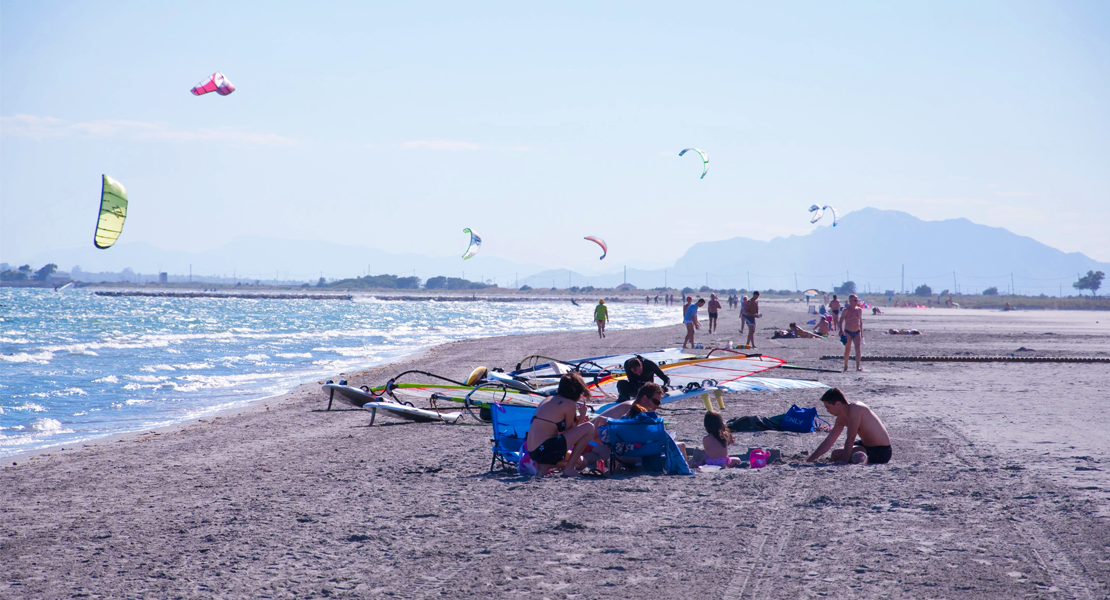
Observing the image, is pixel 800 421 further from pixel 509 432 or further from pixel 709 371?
pixel 709 371

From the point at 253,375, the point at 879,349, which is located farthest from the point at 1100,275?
the point at 253,375

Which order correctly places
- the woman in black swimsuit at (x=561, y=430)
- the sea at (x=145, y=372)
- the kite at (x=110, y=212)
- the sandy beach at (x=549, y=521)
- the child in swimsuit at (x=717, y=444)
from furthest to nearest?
the kite at (x=110, y=212) → the sea at (x=145, y=372) → the child in swimsuit at (x=717, y=444) → the woman in black swimsuit at (x=561, y=430) → the sandy beach at (x=549, y=521)

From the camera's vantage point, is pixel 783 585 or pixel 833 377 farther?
pixel 833 377

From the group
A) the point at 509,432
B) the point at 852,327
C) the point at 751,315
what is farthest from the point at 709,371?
the point at 751,315

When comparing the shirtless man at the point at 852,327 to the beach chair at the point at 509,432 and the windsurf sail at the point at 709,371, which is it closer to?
the windsurf sail at the point at 709,371

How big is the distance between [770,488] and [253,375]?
43.9 feet

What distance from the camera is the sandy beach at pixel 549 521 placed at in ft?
12.5

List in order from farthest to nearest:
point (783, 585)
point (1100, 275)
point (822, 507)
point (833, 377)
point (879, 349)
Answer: point (1100, 275) < point (879, 349) < point (833, 377) < point (822, 507) < point (783, 585)

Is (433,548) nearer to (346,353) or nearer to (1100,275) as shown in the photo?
(346,353)

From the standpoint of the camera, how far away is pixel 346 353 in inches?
894

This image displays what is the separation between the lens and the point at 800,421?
26.1 ft

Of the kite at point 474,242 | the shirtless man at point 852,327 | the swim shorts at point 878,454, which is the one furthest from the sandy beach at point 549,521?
the kite at point 474,242

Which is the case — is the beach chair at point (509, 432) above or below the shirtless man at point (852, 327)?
below

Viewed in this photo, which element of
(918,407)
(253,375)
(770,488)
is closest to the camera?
(770,488)
